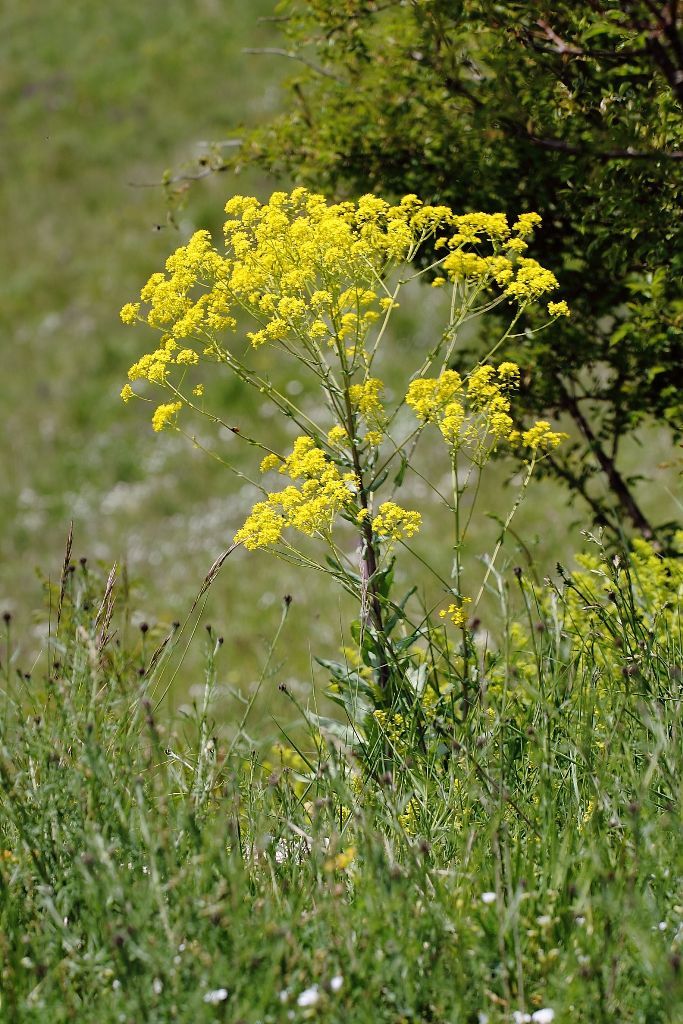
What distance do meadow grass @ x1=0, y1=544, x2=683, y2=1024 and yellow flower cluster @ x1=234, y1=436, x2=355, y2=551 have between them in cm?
43

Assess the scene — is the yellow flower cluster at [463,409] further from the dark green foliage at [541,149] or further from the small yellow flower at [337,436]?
the dark green foliage at [541,149]

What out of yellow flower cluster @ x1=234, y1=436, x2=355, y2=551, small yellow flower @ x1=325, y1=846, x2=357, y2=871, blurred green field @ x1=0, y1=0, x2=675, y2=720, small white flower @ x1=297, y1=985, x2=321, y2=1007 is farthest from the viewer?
blurred green field @ x1=0, y1=0, x2=675, y2=720

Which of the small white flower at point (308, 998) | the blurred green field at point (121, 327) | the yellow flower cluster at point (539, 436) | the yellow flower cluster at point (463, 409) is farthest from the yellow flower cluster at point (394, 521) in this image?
the blurred green field at point (121, 327)

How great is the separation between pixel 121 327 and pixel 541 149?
11.6 metres

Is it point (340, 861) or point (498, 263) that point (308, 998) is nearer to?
point (340, 861)

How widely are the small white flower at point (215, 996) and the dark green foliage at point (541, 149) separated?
7.08 ft

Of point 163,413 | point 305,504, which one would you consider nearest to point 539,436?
point 305,504

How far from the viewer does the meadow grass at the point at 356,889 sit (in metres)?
2.13

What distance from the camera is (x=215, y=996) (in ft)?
6.98

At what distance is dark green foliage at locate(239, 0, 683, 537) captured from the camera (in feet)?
11.2

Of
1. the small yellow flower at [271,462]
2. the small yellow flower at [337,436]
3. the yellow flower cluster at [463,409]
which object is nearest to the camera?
the yellow flower cluster at [463,409]

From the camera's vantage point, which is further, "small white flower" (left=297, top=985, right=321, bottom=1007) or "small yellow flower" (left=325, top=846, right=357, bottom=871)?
"small yellow flower" (left=325, top=846, right=357, bottom=871)

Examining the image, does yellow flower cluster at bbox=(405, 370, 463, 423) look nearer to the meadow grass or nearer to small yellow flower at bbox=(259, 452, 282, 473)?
small yellow flower at bbox=(259, 452, 282, 473)

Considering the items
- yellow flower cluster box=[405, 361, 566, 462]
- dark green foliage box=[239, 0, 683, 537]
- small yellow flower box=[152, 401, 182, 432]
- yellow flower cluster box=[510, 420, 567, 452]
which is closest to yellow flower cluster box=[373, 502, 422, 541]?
yellow flower cluster box=[405, 361, 566, 462]
